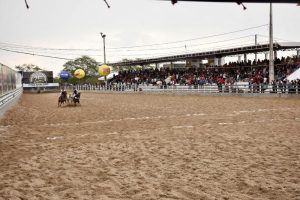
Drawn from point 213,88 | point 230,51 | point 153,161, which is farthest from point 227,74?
point 153,161

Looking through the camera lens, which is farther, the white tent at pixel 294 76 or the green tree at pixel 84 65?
the green tree at pixel 84 65

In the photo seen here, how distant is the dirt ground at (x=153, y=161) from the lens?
5.57 metres

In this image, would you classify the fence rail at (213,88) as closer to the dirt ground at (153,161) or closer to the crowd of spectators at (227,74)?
the crowd of spectators at (227,74)

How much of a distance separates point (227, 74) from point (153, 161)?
34097 mm

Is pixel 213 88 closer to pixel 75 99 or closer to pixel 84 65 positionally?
pixel 75 99

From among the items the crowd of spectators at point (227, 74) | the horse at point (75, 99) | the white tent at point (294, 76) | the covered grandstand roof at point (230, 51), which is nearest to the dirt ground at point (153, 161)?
the horse at point (75, 99)

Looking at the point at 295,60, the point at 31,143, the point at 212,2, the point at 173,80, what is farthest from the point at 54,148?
the point at 173,80

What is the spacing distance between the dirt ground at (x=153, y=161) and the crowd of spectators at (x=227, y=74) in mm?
20776

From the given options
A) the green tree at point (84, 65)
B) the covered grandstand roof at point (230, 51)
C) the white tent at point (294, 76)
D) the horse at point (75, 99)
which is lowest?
the horse at point (75, 99)

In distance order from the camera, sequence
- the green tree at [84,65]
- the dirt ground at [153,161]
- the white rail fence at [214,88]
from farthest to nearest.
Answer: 1. the green tree at [84,65]
2. the white rail fence at [214,88]
3. the dirt ground at [153,161]

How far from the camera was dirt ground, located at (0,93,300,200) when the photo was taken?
219 inches

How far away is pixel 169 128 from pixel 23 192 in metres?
7.04

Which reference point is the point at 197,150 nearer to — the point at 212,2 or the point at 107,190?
the point at 107,190

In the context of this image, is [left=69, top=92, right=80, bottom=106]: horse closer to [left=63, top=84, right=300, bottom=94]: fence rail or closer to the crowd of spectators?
[left=63, top=84, right=300, bottom=94]: fence rail
